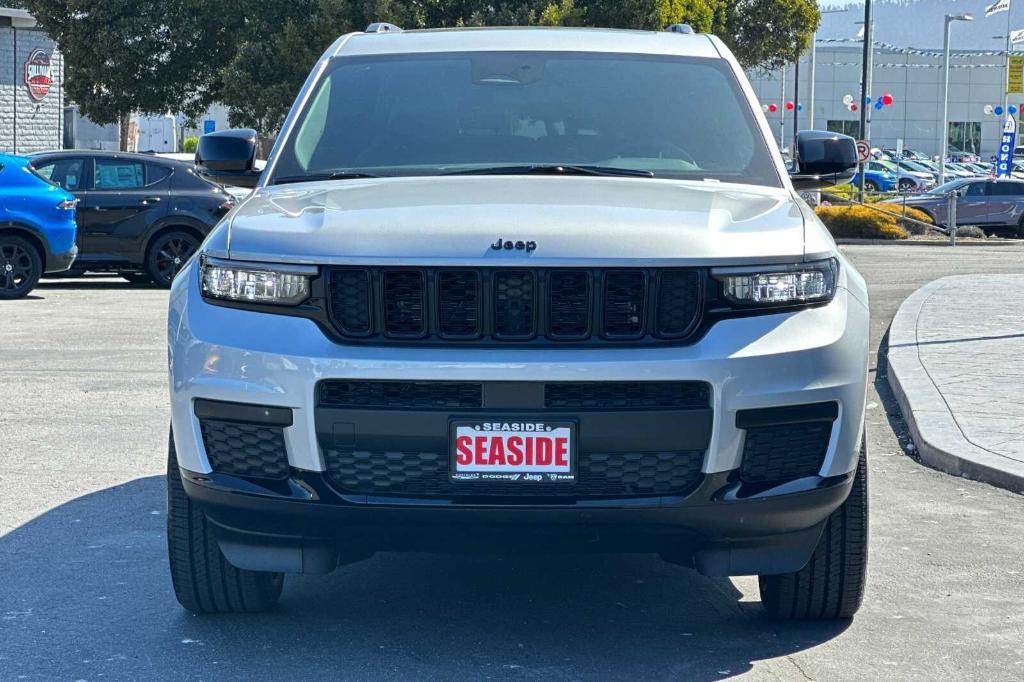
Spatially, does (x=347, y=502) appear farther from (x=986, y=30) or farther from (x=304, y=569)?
(x=986, y=30)

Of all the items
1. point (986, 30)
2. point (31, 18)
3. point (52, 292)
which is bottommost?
point (52, 292)

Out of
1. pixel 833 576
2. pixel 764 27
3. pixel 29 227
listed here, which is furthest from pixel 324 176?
pixel 764 27

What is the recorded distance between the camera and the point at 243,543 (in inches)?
174

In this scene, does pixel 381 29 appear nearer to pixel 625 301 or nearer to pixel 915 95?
pixel 625 301

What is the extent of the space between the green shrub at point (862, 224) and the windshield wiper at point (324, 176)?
1174 inches

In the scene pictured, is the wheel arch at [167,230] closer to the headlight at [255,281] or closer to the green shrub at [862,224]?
the headlight at [255,281]

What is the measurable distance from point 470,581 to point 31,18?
30.0 metres

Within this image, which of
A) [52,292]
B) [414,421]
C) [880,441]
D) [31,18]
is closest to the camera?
[414,421]

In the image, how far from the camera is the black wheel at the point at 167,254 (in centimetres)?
1877

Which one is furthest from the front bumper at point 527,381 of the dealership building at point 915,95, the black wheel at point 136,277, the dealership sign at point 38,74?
the dealership building at point 915,95

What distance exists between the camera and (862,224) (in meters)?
34.5

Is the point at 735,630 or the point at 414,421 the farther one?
the point at 735,630

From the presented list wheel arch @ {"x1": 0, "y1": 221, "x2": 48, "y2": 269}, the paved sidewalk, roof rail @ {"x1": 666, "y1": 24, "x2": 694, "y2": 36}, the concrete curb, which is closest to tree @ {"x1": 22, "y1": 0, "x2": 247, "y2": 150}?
the concrete curb

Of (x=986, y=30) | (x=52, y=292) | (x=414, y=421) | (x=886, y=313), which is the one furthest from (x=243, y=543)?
(x=986, y=30)
